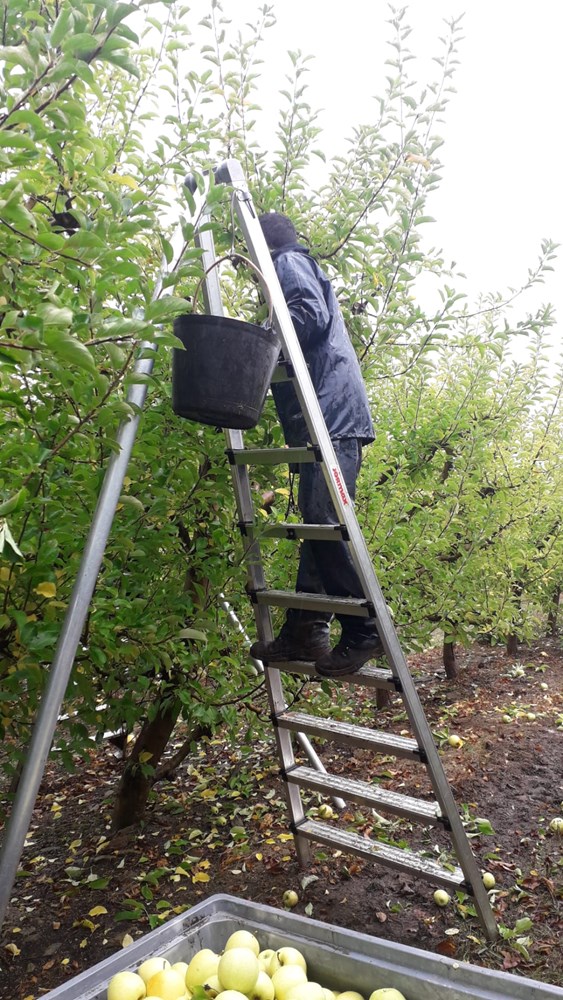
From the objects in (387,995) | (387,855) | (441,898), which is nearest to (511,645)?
(441,898)

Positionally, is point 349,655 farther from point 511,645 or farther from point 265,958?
point 511,645

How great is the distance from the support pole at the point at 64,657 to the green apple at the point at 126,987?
289 millimetres

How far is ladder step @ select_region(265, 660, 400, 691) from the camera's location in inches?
97.6

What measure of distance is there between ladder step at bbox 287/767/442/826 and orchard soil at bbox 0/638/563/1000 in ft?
1.44

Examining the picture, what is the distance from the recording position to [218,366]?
2.07 m

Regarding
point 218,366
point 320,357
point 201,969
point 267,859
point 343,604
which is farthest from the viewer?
point 267,859

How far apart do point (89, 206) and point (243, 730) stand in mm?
3681

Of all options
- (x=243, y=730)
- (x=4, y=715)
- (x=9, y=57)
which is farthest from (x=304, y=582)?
(x=243, y=730)

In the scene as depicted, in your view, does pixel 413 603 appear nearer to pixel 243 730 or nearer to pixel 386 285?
pixel 243 730

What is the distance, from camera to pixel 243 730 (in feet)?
16.2

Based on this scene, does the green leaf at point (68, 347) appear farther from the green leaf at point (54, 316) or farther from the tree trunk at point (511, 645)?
the tree trunk at point (511, 645)

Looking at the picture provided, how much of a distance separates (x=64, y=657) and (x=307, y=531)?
1.04m

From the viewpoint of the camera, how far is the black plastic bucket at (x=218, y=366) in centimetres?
206

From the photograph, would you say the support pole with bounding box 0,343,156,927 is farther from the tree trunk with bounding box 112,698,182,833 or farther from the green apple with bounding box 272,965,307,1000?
the tree trunk with bounding box 112,698,182,833
